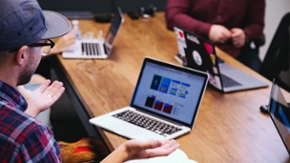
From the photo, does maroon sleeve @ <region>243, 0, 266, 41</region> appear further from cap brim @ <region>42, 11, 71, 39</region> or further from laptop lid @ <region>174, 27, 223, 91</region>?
cap brim @ <region>42, 11, 71, 39</region>

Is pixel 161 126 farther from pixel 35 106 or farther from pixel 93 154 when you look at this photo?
pixel 35 106

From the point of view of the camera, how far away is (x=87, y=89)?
1914mm

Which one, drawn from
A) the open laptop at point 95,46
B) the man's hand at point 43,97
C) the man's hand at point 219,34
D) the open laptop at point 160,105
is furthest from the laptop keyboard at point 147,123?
the man's hand at point 219,34

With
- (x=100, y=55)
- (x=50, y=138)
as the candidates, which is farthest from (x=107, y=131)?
(x=100, y=55)

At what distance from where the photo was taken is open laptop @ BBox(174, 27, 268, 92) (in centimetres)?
188

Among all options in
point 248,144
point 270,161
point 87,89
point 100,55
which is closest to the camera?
point 270,161

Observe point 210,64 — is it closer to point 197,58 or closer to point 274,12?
point 197,58

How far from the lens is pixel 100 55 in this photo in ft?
7.61

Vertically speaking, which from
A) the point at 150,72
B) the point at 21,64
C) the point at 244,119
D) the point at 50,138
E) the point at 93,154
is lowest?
the point at 93,154

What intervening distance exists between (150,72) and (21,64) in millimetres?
668

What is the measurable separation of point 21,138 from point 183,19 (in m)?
1.82

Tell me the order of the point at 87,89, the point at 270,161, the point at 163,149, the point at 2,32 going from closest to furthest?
the point at 2,32, the point at 163,149, the point at 270,161, the point at 87,89

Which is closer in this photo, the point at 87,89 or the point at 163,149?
the point at 163,149

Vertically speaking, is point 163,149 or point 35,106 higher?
point 163,149
